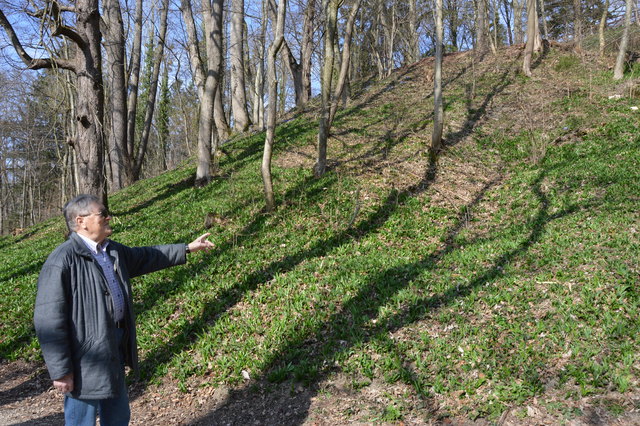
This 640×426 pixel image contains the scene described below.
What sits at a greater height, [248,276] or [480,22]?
[480,22]

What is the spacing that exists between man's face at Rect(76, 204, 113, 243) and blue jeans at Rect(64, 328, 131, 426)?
0.66 metres

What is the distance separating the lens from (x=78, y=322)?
259cm

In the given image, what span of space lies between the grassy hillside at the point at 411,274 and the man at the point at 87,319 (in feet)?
7.26

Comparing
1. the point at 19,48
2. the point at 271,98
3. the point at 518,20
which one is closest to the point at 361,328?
the point at 271,98

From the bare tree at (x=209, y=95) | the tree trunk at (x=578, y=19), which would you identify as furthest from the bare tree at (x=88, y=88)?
the tree trunk at (x=578, y=19)

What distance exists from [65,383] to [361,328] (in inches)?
136

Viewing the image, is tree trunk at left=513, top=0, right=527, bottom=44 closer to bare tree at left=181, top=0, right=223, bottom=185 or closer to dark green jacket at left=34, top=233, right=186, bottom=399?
bare tree at left=181, top=0, right=223, bottom=185

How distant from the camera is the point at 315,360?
4.84 meters

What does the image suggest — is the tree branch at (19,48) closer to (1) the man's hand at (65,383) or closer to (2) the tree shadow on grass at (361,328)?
(2) the tree shadow on grass at (361,328)

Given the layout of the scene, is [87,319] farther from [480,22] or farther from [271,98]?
[480,22]

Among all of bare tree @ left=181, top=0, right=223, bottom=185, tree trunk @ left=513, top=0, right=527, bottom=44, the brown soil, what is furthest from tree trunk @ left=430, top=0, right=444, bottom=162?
tree trunk @ left=513, top=0, right=527, bottom=44

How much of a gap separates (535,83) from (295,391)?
17.1 m

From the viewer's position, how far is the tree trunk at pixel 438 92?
10.4 meters

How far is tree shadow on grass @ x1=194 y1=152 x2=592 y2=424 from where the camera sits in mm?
4375
